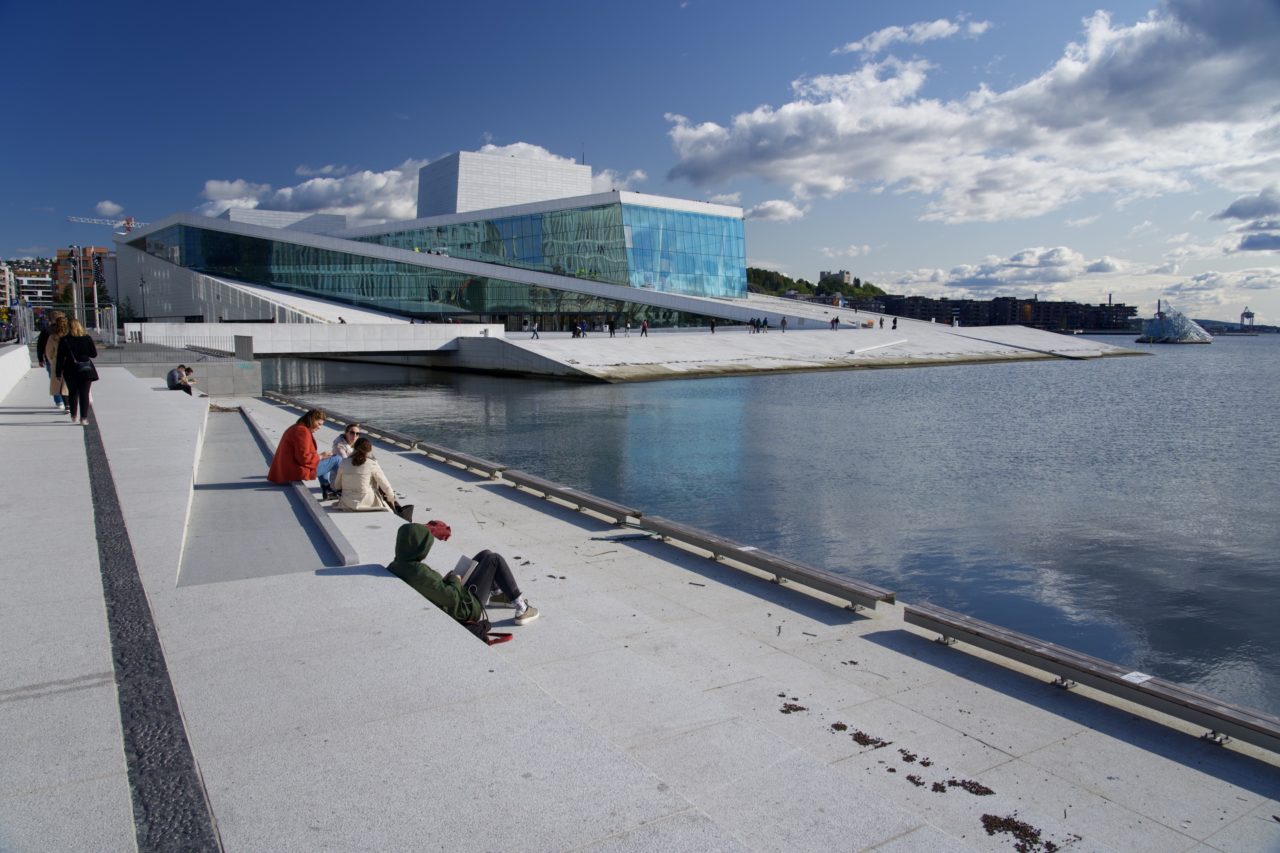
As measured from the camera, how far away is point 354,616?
5.02 metres

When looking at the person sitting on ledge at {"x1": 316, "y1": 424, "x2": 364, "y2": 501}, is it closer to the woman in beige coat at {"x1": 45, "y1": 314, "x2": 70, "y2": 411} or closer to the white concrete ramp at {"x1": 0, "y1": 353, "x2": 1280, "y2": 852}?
the white concrete ramp at {"x1": 0, "y1": 353, "x2": 1280, "y2": 852}

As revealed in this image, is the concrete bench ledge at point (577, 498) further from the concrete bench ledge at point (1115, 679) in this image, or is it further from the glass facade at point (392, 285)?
the glass facade at point (392, 285)

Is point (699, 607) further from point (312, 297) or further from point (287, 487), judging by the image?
point (312, 297)

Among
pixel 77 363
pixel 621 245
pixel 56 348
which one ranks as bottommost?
pixel 77 363

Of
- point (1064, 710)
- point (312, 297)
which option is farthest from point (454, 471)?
point (312, 297)

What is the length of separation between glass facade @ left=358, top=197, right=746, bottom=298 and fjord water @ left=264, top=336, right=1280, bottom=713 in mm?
27106

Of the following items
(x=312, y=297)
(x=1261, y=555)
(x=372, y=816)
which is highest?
(x=312, y=297)

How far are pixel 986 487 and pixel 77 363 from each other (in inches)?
529

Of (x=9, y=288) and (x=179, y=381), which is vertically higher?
(x=9, y=288)

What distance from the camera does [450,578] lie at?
576 centimetres

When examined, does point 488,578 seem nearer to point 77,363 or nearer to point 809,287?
point 77,363

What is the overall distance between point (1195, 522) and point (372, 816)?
12294 millimetres

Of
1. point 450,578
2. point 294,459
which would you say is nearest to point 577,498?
point 294,459

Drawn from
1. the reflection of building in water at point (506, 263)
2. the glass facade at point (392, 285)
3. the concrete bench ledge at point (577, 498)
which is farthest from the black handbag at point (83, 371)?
the glass facade at point (392, 285)
